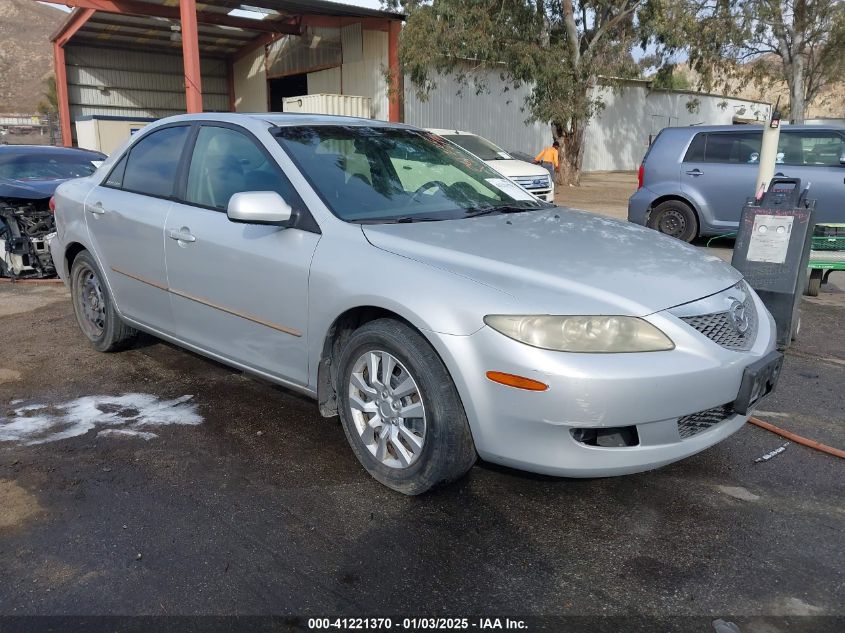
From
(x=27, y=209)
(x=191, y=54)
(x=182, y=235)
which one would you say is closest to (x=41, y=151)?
(x=27, y=209)

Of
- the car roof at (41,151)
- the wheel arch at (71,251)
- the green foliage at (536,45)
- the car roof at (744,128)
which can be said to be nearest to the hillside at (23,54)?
the green foliage at (536,45)

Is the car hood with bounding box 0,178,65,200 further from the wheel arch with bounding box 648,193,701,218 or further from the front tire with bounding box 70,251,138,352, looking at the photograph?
the wheel arch with bounding box 648,193,701,218

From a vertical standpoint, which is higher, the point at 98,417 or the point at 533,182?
the point at 533,182

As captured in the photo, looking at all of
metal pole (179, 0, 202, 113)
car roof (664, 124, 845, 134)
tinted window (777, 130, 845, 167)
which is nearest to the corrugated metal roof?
metal pole (179, 0, 202, 113)

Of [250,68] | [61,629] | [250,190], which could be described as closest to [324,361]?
[250,190]

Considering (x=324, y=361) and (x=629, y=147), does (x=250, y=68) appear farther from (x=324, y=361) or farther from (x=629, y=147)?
(x=324, y=361)

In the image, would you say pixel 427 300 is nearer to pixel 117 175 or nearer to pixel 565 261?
pixel 565 261

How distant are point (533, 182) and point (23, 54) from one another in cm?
11563

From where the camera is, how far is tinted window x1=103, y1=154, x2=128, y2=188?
16.0ft

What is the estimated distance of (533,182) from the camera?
41.0 ft

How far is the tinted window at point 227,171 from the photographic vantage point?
3752 millimetres

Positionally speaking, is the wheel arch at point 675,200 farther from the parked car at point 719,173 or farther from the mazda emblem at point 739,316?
the mazda emblem at point 739,316

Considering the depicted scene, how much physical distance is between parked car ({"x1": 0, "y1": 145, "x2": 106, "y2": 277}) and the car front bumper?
7.00 m

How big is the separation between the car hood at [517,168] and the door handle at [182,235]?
886cm
